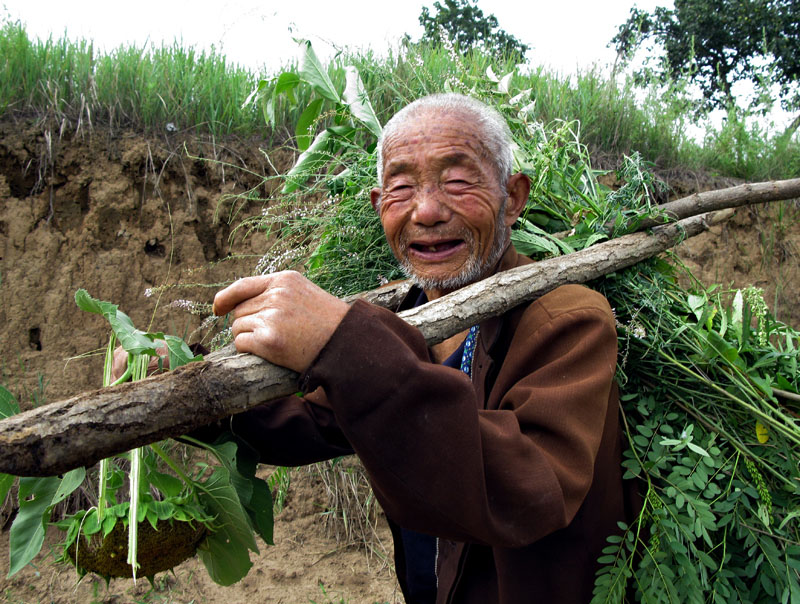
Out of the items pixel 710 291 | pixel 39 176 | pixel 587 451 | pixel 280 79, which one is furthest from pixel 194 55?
Result: pixel 587 451

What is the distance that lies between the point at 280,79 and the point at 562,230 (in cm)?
143

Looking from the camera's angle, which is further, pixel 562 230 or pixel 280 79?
pixel 280 79

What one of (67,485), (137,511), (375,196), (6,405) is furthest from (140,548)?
(375,196)

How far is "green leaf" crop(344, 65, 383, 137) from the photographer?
2645 mm

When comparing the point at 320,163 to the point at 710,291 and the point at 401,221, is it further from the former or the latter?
the point at 710,291

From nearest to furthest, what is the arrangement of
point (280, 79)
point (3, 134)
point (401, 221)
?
point (401, 221) < point (280, 79) < point (3, 134)

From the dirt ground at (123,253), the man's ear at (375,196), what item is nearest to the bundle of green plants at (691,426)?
the man's ear at (375,196)

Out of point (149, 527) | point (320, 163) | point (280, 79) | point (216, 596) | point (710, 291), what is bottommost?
point (216, 596)

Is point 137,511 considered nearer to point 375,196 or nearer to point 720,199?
point 375,196

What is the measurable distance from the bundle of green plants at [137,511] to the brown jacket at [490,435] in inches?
9.8

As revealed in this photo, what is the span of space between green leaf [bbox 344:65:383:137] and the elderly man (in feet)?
2.44

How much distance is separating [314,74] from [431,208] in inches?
51.8

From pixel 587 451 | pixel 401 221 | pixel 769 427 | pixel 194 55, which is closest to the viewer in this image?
pixel 587 451

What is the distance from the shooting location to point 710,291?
1.95 metres
